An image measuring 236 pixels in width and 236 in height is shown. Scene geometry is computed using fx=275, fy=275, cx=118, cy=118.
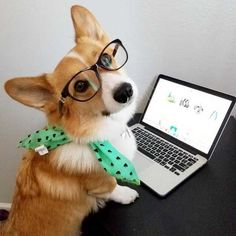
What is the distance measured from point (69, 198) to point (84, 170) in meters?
0.11

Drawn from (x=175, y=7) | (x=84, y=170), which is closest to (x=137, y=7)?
(x=175, y=7)

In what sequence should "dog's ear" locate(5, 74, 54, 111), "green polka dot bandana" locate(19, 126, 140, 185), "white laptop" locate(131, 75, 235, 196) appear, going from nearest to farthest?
"dog's ear" locate(5, 74, 54, 111) < "green polka dot bandana" locate(19, 126, 140, 185) < "white laptop" locate(131, 75, 235, 196)

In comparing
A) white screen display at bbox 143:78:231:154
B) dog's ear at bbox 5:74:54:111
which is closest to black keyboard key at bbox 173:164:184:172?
white screen display at bbox 143:78:231:154

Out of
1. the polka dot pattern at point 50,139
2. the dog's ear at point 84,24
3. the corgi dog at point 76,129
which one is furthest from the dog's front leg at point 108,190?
the dog's ear at point 84,24

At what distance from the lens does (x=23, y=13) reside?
3.10 ft

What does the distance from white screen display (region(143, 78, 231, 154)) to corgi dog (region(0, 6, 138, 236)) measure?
0.72ft

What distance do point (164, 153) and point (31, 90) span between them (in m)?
0.50

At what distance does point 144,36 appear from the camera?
1025 millimetres

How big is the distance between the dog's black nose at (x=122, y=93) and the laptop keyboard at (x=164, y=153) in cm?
34

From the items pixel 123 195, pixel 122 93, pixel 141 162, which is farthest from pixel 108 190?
pixel 122 93

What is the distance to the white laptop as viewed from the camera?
869 millimetres

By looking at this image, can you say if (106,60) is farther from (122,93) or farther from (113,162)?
(113,162)

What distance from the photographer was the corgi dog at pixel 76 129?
671 millimetres

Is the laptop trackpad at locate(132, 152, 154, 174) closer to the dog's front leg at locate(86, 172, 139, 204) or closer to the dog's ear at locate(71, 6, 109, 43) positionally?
the dog's front leg at locate(86, 172, 139, 204)
